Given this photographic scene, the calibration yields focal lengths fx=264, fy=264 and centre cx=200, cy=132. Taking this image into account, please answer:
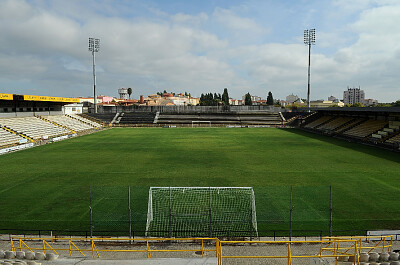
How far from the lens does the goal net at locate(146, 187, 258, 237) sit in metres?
11.6

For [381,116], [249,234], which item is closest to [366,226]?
[249,234]

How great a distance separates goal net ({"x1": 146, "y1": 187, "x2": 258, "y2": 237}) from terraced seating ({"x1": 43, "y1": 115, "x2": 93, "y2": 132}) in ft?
153

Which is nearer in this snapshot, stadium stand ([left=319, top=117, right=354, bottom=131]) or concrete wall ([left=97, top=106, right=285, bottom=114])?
stadium stand ([left=319, top=117, right=354, bottom=131])

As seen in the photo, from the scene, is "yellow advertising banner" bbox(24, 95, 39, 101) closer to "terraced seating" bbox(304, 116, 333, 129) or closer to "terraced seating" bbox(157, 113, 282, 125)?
"terraced seating" bbox(157, 113, 282, 125)

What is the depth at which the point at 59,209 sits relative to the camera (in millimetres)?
14172

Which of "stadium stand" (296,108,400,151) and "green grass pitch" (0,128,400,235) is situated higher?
"stadium stand" (296,108,400,151)

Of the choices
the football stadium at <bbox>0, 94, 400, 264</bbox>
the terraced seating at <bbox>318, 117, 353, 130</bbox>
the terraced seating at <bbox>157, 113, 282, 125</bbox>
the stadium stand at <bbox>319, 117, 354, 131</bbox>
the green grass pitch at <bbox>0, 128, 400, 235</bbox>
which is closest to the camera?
the football stadium at <bbox>0, 94, 400, 264</bbox>

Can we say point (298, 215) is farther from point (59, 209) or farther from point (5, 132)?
point (5, 132)

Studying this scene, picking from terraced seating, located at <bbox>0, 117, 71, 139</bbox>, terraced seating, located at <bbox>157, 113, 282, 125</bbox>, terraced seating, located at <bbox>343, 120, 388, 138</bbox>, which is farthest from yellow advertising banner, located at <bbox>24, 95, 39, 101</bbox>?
terraced seating, located at <bbox>343, 120, 388, 138</bbox>

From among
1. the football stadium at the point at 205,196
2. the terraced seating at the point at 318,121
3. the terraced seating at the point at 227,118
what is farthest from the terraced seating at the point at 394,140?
the terraced seating at the point at 227,118

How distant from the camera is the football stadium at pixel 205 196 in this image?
35.7ft

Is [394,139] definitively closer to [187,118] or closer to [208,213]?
[208,213]

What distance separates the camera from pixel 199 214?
41.8ft

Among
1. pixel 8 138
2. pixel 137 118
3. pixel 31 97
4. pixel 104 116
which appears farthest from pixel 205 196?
pixel 104 116
